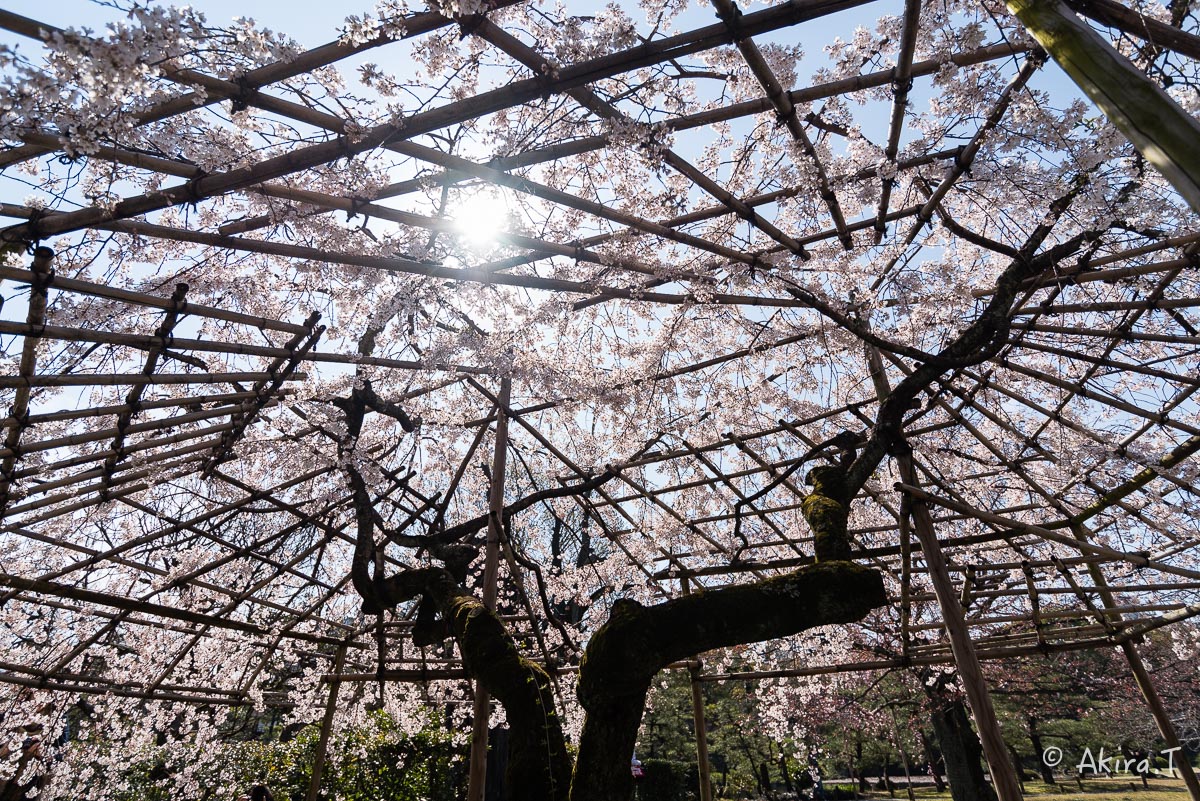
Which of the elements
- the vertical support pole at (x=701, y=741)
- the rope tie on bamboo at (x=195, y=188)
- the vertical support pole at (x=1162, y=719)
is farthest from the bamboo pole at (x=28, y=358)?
the vertical support pole at (x=1162, y=719)

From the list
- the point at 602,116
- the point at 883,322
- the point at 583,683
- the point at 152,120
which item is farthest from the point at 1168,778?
the point at 152,120

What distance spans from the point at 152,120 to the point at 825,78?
356cm

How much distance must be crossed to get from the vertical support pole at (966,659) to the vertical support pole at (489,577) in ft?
10.7

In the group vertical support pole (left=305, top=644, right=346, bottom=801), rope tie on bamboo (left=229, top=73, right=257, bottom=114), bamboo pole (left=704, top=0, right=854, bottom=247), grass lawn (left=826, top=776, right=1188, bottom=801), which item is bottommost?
grass lawn (left=826, top=776, right=1188, bottom=801)

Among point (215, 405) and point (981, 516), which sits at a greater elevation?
point (215, 405)

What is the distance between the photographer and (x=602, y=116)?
3000 mm

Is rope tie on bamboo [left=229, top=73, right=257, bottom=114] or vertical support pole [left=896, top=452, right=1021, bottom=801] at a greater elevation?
rope tie on bamboo [left=229, top=73, right=257, bottom=114]

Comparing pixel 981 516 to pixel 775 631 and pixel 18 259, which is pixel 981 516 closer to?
pixel 775 631

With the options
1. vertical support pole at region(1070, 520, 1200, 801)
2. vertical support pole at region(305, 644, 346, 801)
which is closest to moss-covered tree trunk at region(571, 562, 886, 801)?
vertical support pole at region(1070, 520, 1200, 801)

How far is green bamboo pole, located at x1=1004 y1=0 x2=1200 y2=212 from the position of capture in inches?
38.7

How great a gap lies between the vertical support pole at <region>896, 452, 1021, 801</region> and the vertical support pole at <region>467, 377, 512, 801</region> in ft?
10.7

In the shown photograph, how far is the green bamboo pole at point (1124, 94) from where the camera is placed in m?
0.98

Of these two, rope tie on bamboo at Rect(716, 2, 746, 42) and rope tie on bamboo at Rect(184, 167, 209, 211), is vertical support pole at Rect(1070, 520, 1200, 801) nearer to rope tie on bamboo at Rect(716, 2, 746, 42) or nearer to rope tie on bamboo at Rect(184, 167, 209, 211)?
rope tie on bamboo at Rect(716, 2, 746, 42)

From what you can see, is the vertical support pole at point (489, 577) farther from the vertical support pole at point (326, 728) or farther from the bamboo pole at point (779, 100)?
the bamboo pole at point (779, 100)
